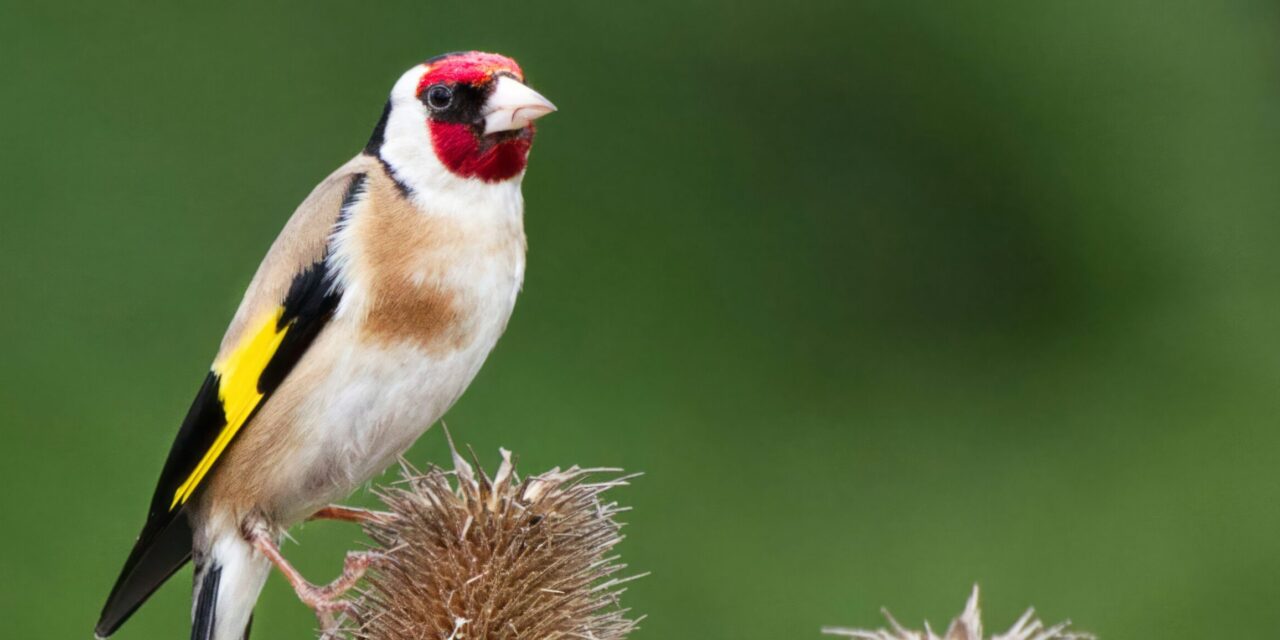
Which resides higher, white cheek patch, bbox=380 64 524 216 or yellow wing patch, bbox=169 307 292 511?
white cheek patch, bbox=380 64 524 216

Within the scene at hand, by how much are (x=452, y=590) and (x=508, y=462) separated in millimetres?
Result: 167

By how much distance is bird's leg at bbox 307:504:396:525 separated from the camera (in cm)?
218

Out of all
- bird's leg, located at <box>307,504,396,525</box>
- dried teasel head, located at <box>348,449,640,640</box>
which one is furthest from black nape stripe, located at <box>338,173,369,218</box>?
dried teasel head, located at <box>348,449,640,640</box>

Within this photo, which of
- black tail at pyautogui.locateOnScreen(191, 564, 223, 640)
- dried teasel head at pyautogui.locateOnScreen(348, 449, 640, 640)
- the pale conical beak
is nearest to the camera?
dried teasel head at pyautogui.locateOnScreen(348, 449, 640, 640)

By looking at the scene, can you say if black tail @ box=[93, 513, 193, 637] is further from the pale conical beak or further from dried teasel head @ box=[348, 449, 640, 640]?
the pale conical beak

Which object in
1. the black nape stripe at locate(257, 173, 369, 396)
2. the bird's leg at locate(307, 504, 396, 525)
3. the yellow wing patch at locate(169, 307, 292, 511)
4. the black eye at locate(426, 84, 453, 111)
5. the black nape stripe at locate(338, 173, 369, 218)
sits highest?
the black eye at locate(426, 84, 453, 111)

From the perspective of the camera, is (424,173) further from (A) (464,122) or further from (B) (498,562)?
(B) (498,562)

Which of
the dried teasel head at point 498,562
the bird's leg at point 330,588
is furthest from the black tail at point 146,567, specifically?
the dried teasel head at point 498,562

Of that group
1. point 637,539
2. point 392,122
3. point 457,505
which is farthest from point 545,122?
point 457,505

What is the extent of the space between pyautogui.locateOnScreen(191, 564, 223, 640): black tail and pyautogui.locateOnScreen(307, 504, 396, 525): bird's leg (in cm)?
16

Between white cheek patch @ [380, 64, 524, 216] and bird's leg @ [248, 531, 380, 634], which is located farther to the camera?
white cheek patch @ [380, 64, 524, 216]

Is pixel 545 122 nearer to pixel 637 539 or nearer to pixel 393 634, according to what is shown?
pixel 637 539

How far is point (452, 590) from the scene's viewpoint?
207 cm

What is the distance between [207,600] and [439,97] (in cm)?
82
